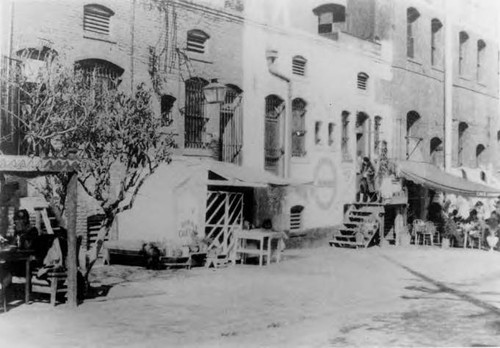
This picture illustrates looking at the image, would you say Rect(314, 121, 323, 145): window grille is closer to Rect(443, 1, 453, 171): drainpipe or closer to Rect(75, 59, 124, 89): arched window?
Rect(75, 59, 124, 89): arched window

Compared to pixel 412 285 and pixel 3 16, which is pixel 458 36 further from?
pixel 3 16

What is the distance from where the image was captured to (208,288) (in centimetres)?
1219

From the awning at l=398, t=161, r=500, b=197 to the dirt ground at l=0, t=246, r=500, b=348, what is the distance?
6892 millimetres

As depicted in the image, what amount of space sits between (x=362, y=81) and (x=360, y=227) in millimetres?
5433

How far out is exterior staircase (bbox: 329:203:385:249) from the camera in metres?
20.5

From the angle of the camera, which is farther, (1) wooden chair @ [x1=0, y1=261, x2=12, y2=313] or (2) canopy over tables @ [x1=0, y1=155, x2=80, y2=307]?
(1) wooden chair @ [x1=0, y1=261, x2=12, y2=313]

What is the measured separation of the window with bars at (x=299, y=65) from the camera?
65.2 ft

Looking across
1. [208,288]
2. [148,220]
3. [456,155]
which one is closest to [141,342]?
[208,288]

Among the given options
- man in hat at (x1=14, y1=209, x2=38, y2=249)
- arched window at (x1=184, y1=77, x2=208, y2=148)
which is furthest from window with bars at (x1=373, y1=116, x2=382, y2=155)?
man in hat at (x1=14, y1=209, x2=38, y2=249)

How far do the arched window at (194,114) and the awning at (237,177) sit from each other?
982 millimetres

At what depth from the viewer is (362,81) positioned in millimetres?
22844

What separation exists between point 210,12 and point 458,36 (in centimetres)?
1413

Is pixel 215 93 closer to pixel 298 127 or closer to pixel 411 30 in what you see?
pixel 298 127

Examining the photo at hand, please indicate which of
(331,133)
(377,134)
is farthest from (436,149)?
(331,133)
